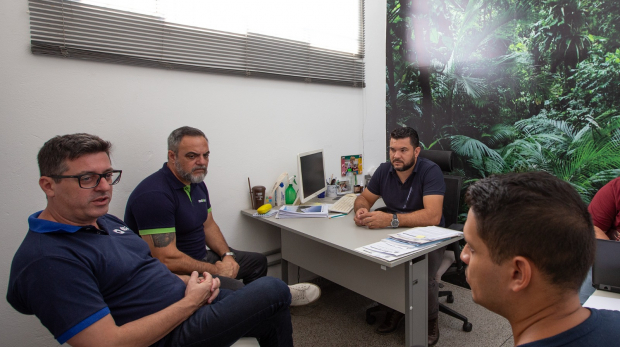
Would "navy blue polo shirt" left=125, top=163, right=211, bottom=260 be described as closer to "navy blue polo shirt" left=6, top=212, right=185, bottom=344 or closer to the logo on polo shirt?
the logo on polo shirt

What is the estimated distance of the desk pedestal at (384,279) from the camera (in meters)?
1.95

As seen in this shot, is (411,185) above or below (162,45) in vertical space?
below

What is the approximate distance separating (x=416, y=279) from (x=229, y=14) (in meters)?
2.30

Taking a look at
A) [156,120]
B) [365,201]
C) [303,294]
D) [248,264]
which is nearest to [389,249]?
[303,294]

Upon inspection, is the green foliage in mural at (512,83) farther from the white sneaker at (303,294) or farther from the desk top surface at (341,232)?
the white sneaker at (303,294)

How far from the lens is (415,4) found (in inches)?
139

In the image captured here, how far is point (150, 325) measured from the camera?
128 centimetres

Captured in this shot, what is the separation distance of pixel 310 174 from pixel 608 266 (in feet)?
6.47

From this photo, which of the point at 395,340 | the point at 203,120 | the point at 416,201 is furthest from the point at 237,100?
the point at 395,340

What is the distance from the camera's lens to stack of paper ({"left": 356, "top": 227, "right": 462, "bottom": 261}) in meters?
1.80

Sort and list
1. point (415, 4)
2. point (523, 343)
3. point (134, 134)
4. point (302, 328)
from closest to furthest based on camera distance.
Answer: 1. point (523, 343)
2. point (134, 134)
3. point (302, 328)
4. point (415, 4)

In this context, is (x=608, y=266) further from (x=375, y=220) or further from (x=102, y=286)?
(x=102, y=286)

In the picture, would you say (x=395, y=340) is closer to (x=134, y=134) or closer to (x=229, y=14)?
(x=134, y=134)

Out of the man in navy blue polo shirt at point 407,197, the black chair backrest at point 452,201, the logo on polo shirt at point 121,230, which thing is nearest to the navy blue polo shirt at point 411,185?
the man in navy blue polo shirt at point 407,197
